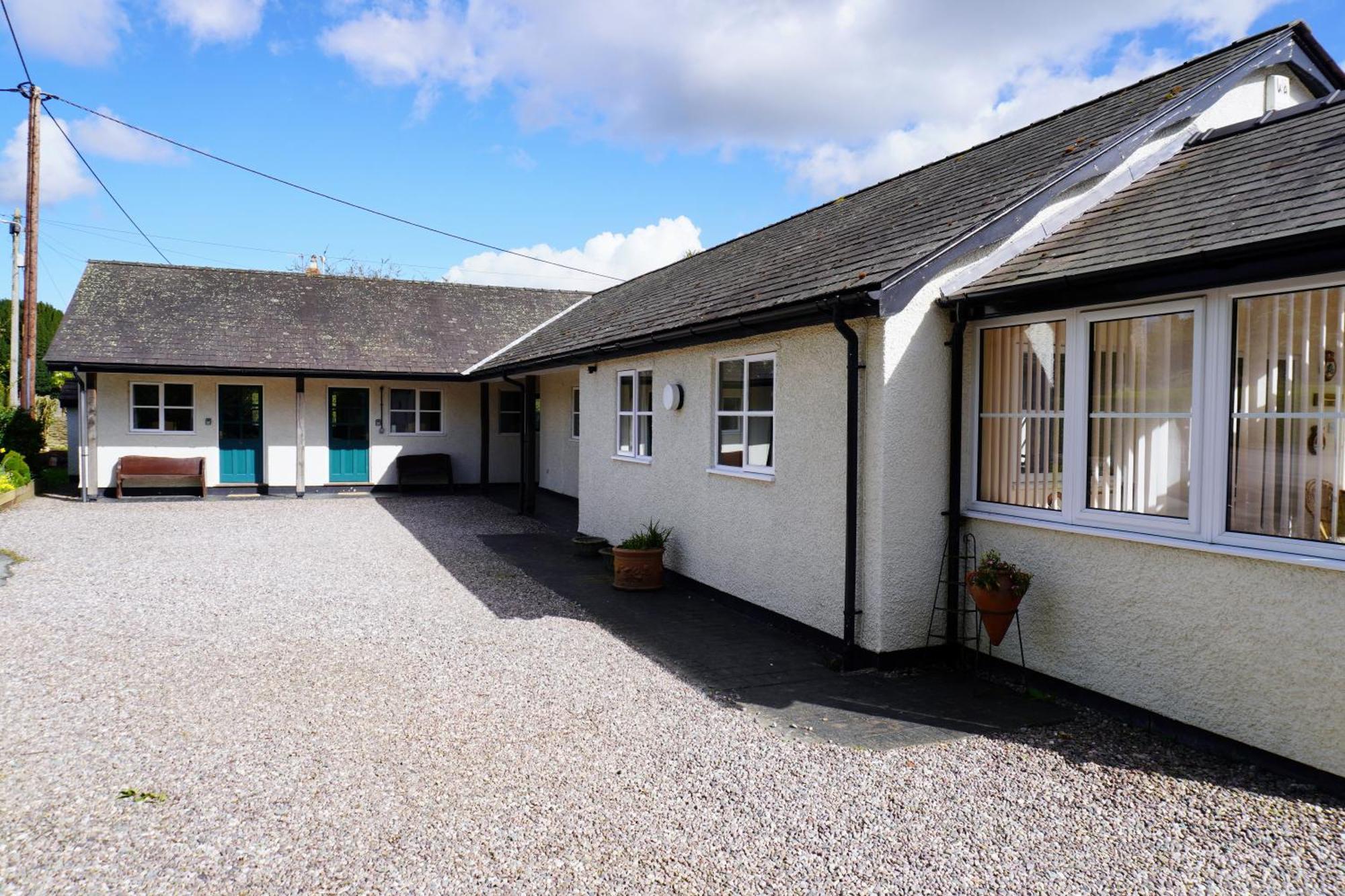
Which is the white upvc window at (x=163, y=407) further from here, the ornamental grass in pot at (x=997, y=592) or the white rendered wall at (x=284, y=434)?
the ornamental grass in pot at (x=997, y=592)

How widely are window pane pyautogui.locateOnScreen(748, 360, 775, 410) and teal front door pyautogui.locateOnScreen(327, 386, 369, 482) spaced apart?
13331 mm

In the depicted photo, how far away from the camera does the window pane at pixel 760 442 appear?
786cm

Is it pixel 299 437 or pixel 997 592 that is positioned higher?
pixel 299 437

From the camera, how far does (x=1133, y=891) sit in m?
3.36

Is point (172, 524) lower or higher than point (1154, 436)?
lower

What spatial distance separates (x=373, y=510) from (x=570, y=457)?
156 inches

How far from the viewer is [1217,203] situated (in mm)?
5273

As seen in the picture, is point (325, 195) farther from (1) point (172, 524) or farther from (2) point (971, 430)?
(2) point (971, 430)

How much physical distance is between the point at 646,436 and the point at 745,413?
2764 millimetres

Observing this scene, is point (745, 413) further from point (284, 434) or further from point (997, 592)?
point (284, 434)

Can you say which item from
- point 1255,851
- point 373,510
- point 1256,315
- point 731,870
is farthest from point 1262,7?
point 373,510

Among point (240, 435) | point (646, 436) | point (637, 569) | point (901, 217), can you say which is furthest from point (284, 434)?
point (901, 217)

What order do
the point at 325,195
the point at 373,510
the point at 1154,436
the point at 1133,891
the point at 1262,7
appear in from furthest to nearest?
the point at 325,195
the point at 373,510
the point at 1262,7
the point at 1154,436
the point at 1133,891

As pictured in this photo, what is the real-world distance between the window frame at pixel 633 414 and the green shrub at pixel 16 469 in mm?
12663
